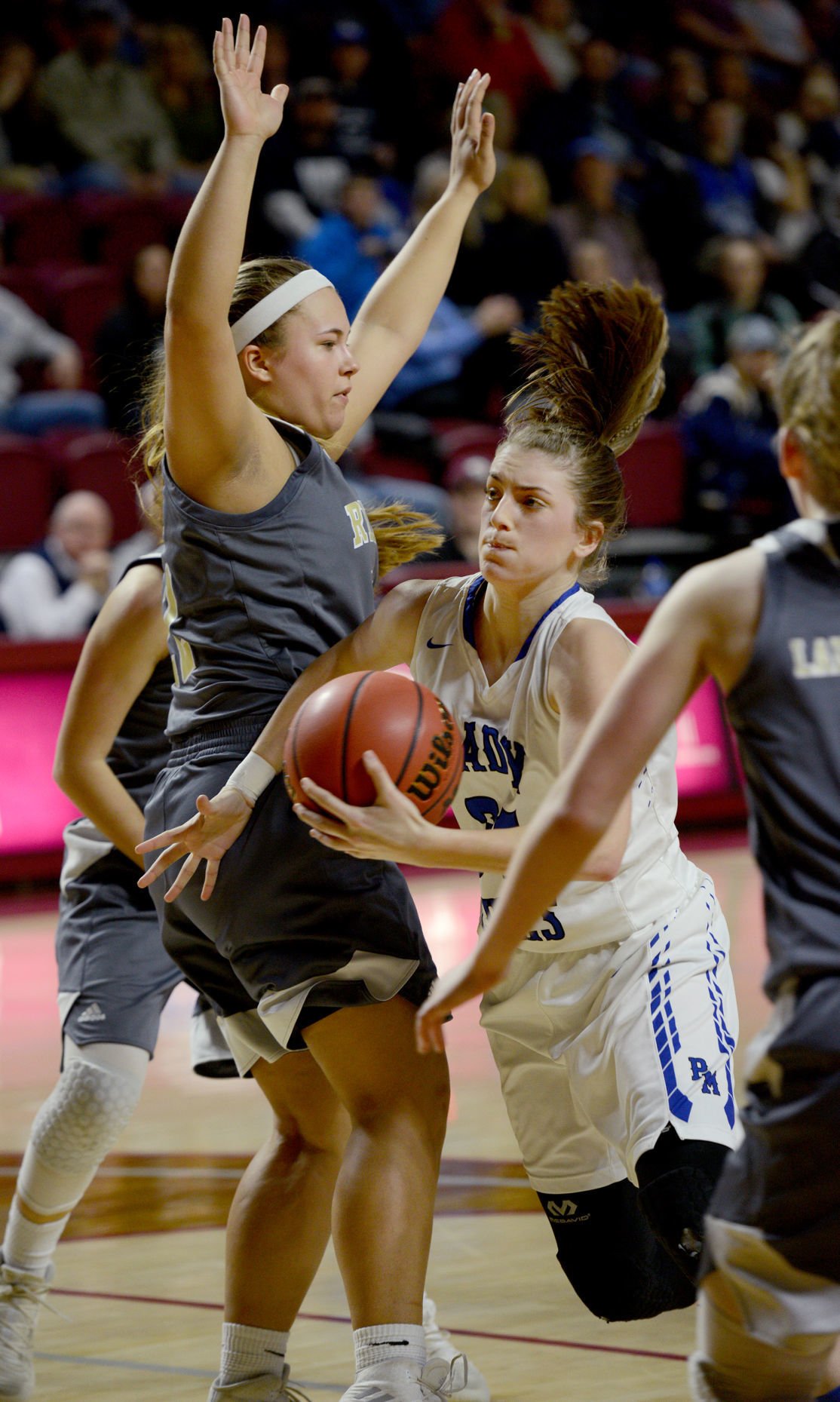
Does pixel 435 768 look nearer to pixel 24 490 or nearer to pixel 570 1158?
pixel 570 1158

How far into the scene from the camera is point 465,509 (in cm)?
939

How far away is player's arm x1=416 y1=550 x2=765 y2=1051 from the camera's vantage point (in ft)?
6.56

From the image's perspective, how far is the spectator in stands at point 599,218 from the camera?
484 inches

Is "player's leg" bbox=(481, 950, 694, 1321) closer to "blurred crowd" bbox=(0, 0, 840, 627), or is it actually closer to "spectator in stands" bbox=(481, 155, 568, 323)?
"blurred crowd" bbox=(0, 0, 840, 627)

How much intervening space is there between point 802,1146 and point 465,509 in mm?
7553

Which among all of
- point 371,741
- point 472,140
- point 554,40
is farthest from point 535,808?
point 554,40

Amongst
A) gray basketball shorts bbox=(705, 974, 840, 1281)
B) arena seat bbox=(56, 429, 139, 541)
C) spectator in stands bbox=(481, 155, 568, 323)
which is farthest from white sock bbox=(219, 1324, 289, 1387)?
spectator in stands bbox=(481, 155, 568, 323)

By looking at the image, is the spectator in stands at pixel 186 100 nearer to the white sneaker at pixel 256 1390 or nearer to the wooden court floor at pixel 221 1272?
the wooden court floor at pixel 221 1272

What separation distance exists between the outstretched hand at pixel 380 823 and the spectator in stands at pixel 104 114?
9314mm

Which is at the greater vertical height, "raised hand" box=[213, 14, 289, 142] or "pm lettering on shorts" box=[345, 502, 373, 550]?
"raised hand" box=[213, 14, 289, 142]

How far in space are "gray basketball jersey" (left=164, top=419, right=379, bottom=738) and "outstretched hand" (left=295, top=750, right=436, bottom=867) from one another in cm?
45

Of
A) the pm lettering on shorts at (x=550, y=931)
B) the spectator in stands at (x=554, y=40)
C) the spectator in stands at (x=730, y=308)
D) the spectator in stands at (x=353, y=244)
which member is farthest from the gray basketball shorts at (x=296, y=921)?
the spectator in stands at (x=554, y=40)

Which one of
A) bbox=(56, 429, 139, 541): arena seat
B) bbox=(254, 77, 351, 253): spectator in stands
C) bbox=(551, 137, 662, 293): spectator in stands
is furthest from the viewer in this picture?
bbox=(551, 137, 662, 293): spectator in stands

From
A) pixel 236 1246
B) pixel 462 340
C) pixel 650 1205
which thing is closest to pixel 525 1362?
pixel 236 1246
